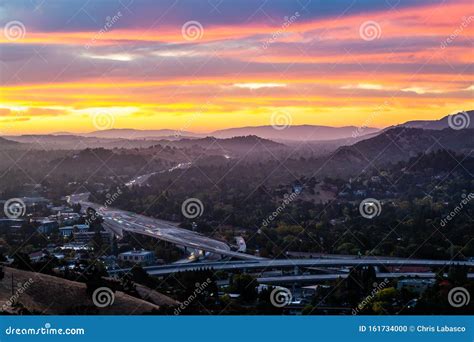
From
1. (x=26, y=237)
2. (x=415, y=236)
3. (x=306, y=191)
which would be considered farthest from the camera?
(x=306, y=191)

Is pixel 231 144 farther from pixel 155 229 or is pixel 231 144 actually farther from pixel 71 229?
pixel 71 229

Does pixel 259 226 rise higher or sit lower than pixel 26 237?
higher

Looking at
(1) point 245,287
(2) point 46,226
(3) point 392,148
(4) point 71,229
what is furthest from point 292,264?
(3) point 392,148

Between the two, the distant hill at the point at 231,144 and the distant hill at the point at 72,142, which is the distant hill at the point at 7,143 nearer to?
the distant hill at the point at 72,142

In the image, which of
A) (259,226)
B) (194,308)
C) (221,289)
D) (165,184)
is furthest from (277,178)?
(194,308)

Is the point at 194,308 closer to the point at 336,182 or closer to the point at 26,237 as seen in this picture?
the point at 26,237

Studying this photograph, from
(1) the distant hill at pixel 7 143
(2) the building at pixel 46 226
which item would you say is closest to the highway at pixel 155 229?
(2) the building at pixel 46 226

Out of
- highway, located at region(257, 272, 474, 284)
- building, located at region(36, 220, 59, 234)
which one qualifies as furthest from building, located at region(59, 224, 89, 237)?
highway, located at region(257, 272, 474, 284)
